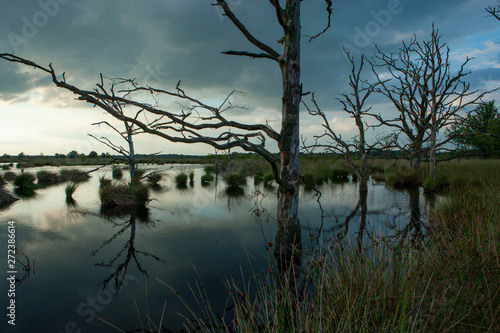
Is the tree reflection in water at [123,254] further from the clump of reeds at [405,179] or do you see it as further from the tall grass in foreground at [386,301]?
the clump of reeds at [405,179]

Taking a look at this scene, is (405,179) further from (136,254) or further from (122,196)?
(136,254)

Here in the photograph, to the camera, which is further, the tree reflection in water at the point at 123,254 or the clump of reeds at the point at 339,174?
the clump of reeds at the point at 339,174

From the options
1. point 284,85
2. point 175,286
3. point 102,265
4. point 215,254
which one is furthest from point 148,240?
point 284,85

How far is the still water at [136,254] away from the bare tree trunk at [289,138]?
480 mm

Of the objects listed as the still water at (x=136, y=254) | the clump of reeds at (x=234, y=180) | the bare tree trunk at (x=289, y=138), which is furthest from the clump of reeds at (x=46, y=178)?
the bare tree trunk at (x=289, y=138)

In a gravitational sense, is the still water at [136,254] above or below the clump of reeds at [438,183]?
below

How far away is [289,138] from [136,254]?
3.68 meters

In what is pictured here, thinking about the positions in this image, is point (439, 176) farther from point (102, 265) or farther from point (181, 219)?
point (102, 265)

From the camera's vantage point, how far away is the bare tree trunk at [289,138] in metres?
4.35

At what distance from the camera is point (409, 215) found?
750cm

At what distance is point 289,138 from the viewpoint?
4.42 meters

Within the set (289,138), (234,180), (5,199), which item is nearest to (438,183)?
(234,180)

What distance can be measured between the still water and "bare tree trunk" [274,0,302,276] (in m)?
0.48

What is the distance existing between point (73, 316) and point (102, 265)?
1.54 meters
